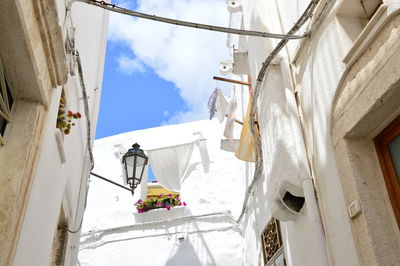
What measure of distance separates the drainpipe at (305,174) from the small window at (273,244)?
5.98ft

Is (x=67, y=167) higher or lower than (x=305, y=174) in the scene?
higher

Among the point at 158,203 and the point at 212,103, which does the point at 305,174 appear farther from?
the point at 158,203

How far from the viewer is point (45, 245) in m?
4.17

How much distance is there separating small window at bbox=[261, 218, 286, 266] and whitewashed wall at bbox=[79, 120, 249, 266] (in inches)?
102

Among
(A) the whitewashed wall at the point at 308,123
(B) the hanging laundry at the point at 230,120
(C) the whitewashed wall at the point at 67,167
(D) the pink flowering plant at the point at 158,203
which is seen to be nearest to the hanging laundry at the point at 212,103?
(B) the hanging laundry at the point at 230,120

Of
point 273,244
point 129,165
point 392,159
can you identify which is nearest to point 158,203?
point 129,165

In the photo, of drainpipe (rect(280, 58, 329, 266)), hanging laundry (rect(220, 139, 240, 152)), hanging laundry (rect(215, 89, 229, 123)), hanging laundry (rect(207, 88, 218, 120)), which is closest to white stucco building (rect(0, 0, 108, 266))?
drainpipe (rect(280, 58, 329, 266))

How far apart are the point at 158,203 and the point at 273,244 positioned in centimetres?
497

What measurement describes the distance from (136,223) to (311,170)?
23.4ft

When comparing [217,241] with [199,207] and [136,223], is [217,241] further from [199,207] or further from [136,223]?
[136,223]

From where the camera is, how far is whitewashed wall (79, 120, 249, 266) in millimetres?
9766

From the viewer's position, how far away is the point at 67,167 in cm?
510

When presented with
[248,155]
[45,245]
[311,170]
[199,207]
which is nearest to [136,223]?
[199,207]

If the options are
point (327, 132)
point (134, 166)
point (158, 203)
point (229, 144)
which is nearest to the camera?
point (327, 132)
